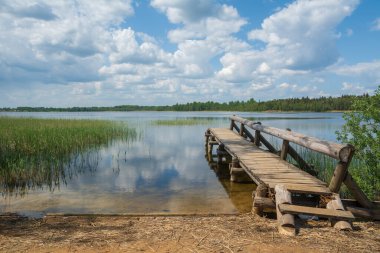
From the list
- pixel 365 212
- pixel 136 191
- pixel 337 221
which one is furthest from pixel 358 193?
pixel 136 191

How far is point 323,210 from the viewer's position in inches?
199

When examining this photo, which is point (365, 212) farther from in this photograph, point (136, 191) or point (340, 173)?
point (136, 191)

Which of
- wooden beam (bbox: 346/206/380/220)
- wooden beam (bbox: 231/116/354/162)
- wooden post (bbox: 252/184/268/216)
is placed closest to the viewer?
wooden beam (bbox: 231/116/354/162)

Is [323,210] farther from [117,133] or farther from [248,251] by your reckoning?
[117,133]

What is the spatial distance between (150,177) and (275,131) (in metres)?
4.81

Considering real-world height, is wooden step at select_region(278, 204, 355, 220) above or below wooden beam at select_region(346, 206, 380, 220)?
above

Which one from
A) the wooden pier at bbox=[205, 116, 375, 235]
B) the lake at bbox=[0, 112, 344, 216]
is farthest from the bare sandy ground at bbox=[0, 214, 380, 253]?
the lake at bbox=[0, 112, 344, 216]

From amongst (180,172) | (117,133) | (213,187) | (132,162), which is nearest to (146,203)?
(213,187)

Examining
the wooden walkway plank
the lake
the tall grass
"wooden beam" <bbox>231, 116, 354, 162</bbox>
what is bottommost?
the lake

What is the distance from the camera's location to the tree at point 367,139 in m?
7.05

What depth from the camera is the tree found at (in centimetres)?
705

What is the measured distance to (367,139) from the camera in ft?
23.3

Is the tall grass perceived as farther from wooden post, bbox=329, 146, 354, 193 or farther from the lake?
wooden post, bbox=329, 146, 354, 193

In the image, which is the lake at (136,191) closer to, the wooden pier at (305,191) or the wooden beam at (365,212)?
the wooden pier at (305,191)
